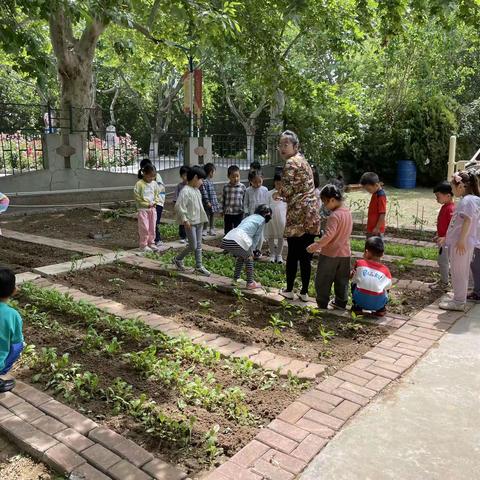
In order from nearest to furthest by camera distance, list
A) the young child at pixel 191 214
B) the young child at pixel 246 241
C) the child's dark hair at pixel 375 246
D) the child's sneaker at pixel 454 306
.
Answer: the child's dark hair at pixel 375 246, the child's sneaker at pixel 454 306, the young child at pixel 246 241, the young child at pixel 191 214

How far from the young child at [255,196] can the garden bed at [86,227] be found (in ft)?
5.88

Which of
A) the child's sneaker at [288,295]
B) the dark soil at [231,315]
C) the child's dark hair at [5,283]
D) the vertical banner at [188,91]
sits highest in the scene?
the vertical banner at [188,91]

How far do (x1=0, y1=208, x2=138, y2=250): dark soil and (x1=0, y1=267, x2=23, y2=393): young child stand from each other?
173 inches

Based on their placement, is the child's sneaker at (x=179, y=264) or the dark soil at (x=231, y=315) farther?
the child's sneaker at (x=179, y=264)

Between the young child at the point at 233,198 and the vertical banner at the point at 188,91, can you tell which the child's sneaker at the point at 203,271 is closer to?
the young child at the point at 233,198

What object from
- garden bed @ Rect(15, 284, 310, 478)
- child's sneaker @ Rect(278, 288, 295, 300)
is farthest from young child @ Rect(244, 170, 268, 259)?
garden bed @ Rect(15, 284, 310, 478)

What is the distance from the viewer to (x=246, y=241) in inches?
220

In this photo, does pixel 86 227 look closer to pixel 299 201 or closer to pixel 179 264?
pixel 179 264

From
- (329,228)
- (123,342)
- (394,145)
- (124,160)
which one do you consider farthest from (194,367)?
(394,145)

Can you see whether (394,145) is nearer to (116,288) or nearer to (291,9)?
(291,9)

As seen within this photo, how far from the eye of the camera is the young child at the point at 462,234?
5.07m

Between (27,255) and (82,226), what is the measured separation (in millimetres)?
2451

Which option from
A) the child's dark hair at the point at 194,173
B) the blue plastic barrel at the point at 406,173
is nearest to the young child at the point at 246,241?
the child's dark hair at the point at 194,173

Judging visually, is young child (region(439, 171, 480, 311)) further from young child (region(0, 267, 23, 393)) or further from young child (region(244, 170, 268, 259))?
young child (region(0, 267, 23, 393))
